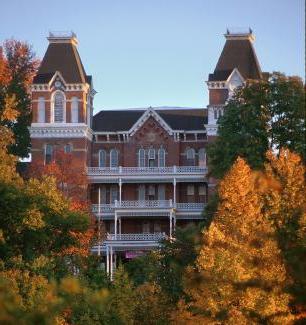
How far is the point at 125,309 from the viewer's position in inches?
1436

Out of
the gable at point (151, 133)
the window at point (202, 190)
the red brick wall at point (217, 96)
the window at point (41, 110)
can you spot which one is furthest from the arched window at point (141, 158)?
the window at point (41, 110)

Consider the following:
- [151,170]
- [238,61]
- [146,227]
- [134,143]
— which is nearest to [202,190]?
[151,170]

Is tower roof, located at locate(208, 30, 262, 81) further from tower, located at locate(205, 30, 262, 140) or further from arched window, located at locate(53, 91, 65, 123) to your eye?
arched window, located at locate(53, 91, 65, 123)

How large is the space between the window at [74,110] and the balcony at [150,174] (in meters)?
3.62

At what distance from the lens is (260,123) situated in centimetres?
5503

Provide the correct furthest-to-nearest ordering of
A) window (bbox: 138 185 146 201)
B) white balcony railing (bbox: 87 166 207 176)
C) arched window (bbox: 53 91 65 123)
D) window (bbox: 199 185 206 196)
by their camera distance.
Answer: window (bbox: 138 185 146 201) < window (bbox: 199 185 206 196) < arched window (bbox: 53 91 65 123) < white balcony railing (bbox: 87 166 207 176)

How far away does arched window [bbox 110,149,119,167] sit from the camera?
81.2 m

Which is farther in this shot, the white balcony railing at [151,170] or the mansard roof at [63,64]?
the mansard roof at [63,64]

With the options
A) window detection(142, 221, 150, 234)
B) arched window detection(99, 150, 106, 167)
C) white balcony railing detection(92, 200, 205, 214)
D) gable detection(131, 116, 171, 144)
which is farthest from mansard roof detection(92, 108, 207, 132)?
window detection(142, 221, 150, 234)

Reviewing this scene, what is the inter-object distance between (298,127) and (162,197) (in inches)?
1040

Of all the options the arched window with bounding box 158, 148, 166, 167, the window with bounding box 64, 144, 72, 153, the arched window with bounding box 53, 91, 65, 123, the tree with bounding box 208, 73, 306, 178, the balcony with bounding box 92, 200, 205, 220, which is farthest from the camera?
the arched window with bounding box 158, 148, 166, 167

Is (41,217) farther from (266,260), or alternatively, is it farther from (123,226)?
(123,226)

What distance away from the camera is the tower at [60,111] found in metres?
78.0

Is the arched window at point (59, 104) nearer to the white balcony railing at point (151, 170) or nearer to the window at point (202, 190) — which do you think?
the white balcony railing at point (151, 170)
